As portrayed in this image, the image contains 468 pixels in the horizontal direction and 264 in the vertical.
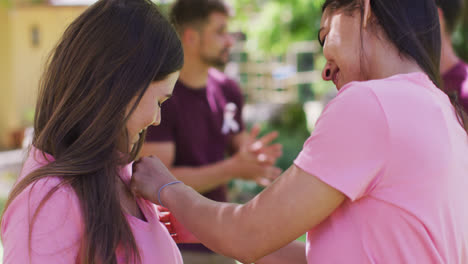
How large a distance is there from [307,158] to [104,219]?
0.55 meters

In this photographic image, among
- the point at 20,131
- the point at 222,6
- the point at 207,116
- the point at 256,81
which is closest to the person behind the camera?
the point at 207,116

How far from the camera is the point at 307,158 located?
133 cm

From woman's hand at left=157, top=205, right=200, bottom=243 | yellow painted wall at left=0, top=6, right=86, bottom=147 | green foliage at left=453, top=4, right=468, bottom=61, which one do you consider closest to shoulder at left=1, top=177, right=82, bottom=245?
woman's hand at left=157, top=205, right=200, bottom=243

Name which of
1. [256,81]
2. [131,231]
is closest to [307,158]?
[131,231]

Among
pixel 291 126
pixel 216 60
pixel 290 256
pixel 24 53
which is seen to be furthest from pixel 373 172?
pixel 24 53

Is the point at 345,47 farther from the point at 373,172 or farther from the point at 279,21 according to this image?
the point at 279,21

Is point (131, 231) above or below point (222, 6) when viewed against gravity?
below

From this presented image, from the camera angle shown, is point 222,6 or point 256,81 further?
point 256,81

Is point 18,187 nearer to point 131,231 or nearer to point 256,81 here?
point 131,231

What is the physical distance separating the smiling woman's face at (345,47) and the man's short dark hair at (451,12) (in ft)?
6.12

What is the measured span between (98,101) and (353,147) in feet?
2.25

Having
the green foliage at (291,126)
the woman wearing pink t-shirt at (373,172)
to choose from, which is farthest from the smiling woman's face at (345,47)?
the green foliage at (291,126)

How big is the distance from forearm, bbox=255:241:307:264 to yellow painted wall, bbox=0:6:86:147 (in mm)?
10317

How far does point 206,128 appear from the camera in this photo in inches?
130
